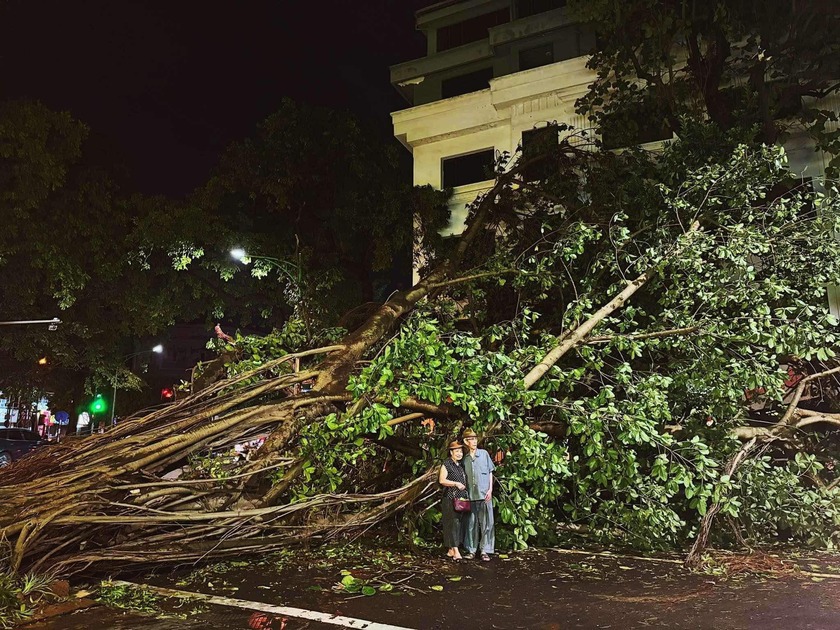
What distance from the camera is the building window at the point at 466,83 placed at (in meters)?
18.4

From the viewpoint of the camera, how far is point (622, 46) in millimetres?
11398

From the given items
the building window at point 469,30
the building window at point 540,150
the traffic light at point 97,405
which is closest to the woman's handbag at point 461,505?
the building window at point 540,150

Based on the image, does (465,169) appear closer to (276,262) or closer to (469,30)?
(469,30)

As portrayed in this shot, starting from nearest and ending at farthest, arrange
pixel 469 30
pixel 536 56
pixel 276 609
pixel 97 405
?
pixel 276 609
pixel 536 56
pixel 469 30
pixel 97 405

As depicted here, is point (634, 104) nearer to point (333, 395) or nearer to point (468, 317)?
point (468, 317)

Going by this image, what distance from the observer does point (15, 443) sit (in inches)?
749

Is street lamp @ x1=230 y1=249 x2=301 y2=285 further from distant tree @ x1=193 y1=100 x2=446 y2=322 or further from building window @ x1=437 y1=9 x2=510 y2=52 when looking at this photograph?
building window @ x1=437 y1=9 x2=510 y2=52

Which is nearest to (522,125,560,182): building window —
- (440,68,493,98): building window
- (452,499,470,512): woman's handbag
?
(440,68,493,98): building window

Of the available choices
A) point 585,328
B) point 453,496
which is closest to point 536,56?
point 585,328

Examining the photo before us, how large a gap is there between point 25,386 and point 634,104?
22450 millimetres

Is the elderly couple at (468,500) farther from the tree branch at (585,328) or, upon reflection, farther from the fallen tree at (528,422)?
the tree branch at (585,328)

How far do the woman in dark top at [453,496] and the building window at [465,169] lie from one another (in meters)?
12.0

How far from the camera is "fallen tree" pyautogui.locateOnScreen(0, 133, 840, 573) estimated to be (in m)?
5.69

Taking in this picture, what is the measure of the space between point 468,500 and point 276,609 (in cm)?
243
